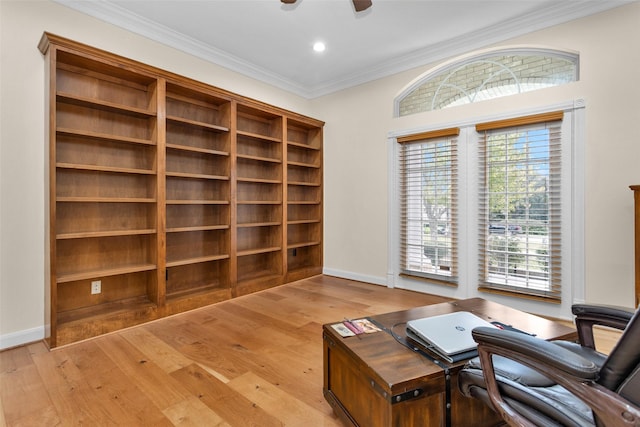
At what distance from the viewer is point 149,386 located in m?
1.94

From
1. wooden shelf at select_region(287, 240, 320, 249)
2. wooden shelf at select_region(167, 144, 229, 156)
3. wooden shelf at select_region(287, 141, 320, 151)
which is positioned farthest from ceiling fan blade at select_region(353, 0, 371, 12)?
wooden shelf at select_region(287, 240, 320, 249)

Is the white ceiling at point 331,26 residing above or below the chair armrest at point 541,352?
above

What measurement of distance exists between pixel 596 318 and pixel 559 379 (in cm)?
66

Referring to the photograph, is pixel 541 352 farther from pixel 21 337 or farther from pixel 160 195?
pixel 21 337

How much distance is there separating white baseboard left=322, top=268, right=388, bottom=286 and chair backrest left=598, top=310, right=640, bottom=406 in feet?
11.2

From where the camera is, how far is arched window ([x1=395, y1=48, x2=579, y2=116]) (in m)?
3.13

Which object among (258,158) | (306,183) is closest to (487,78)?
(306,183)

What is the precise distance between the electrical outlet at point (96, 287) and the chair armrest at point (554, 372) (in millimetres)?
3269

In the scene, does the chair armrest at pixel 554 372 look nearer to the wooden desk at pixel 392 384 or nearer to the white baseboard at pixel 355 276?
the wooden desk at pixel 392 384

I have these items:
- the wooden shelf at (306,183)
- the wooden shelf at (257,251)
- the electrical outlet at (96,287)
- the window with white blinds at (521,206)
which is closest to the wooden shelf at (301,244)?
the wooden shelf at (257,251)

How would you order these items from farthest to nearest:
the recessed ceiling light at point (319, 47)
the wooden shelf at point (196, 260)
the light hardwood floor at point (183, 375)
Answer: the recessed ceiling light at point (319, 47)
the wooden shelf at point (196, 260)
the light hardwood floor at point (183, 375)

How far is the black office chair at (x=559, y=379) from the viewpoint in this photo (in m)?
0.83

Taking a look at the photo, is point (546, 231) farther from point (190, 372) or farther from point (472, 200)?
point (190, 372)

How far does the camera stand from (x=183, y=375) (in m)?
2.06
